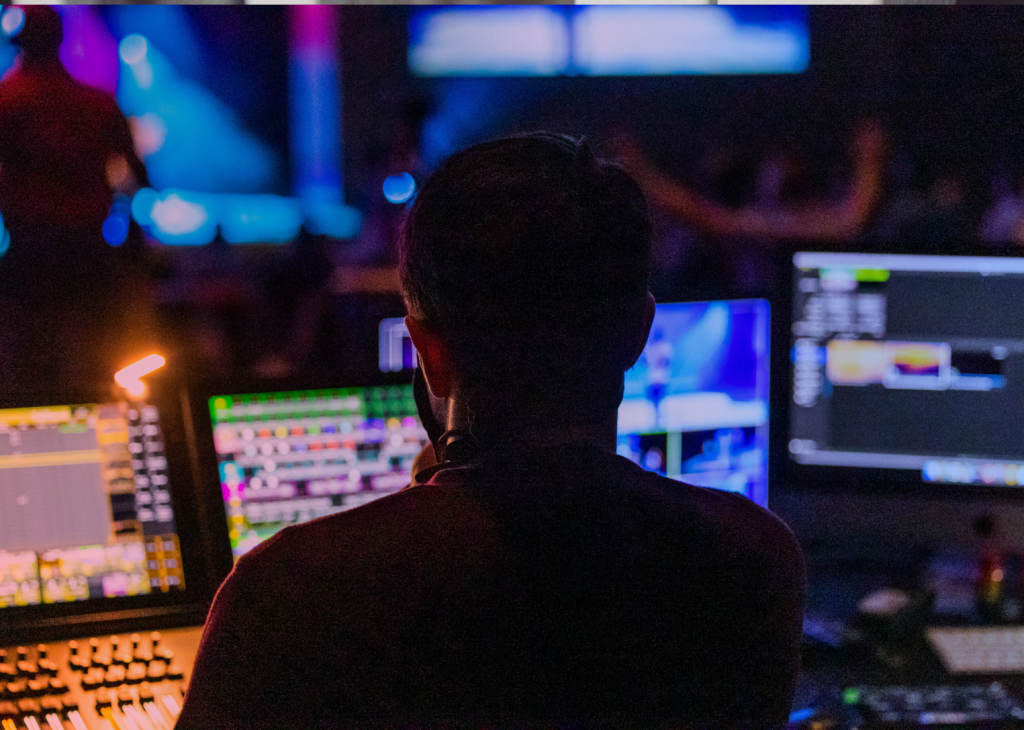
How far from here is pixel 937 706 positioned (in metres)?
1.08

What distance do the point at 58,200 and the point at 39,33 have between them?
557 mm

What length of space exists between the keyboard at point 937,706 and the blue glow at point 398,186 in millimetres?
3266

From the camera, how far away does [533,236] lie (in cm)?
69

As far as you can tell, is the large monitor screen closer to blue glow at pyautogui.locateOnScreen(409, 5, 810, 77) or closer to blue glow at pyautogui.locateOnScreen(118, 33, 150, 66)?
blue glow at pyautogui.locateOnScreen(409, 5, 810, 77)

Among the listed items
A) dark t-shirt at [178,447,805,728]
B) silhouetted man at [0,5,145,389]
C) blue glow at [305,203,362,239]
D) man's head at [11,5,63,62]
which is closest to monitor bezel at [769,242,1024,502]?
dark t-shirt at [178,447,805,728]

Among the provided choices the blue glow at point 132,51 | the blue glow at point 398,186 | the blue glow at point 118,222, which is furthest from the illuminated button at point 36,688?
the blue glow at point 132,51

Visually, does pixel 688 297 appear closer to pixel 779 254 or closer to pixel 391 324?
pixel 779 254

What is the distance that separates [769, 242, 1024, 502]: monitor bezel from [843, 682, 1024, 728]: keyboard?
0.38 meters

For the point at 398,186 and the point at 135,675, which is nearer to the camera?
the point at 135,675

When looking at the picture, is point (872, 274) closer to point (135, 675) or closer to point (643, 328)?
point (643, 328)

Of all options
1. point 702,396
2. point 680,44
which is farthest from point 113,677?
point 680,44

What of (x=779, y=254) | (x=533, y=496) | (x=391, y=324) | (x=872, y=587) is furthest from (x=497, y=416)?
(x=872, y=587)

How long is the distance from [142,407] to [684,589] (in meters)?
0.79

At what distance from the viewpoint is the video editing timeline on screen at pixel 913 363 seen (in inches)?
54.8
